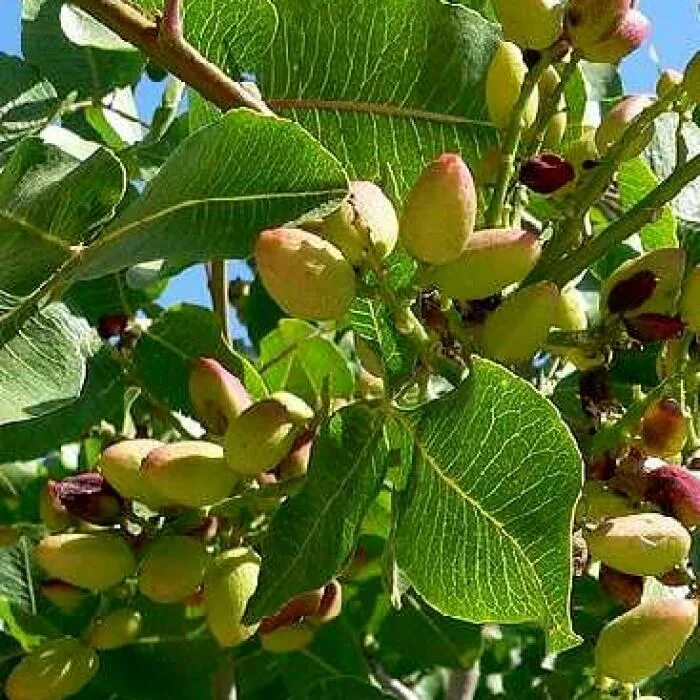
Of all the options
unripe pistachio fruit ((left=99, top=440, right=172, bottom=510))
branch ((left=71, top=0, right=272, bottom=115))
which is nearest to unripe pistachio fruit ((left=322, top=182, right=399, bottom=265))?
branch ((left=71, top=0, right=272, bottom=115))

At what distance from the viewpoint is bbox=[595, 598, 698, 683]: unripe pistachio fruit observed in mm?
913

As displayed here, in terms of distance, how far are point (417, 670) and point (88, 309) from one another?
0.62 m

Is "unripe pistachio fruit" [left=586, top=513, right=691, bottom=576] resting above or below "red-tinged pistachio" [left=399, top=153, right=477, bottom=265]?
below

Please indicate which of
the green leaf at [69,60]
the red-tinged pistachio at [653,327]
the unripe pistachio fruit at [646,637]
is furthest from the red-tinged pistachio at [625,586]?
the green leaf at [69,60]

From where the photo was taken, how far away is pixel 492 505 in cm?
86

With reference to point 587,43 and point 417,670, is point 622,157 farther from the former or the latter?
point 417,670

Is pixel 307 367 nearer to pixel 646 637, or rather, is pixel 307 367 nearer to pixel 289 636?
pixel 289 636

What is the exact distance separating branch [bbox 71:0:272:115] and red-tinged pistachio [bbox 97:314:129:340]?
413mm

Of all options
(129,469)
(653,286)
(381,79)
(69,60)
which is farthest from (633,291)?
(69,60)

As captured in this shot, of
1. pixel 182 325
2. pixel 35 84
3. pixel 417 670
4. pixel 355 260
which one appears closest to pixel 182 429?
pixel 182 325

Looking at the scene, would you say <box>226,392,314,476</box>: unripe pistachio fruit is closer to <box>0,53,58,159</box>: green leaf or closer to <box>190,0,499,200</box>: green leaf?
<box>190,0,499,200</box>: green leaf

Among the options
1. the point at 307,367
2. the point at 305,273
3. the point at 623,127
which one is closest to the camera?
the point at 305,273

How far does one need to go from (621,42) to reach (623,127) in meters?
0.08

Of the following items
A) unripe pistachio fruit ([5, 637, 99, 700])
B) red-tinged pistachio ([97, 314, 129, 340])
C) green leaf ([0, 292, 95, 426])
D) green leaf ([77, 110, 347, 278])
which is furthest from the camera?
red-tinged pistachio ([97, 314, 129, 340])
